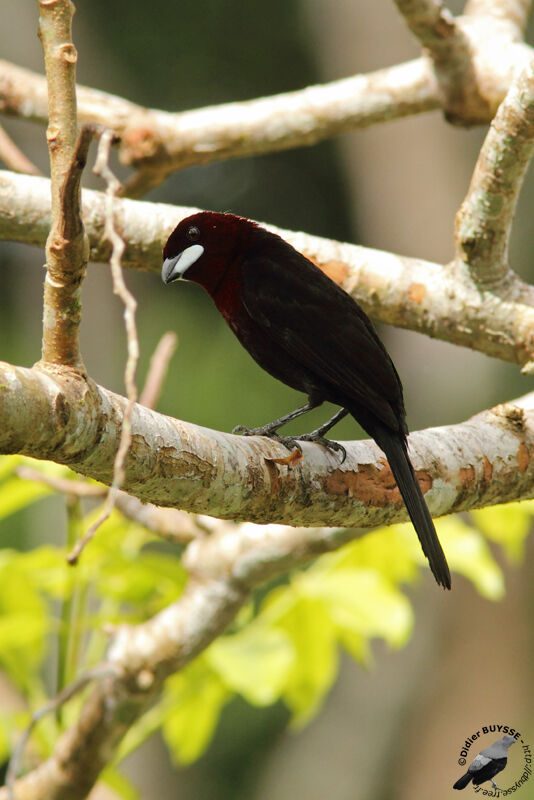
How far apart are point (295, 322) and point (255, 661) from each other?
0.93m

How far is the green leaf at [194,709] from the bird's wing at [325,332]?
888 millimetres

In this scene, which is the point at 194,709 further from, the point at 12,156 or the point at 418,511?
the point at 12,156

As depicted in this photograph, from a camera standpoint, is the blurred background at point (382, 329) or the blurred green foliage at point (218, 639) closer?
the blurred green foliage at point (218, 639)

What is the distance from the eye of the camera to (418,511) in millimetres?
2080

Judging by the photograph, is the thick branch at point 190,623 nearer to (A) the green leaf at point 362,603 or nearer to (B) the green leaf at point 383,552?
(B) the green leaf at point 383,552

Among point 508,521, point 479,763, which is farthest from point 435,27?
point 479,763

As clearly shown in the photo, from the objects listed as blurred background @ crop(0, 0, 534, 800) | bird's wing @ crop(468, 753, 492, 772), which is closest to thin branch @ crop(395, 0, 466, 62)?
bird's wing @ crop(468, 753, 492, 772)

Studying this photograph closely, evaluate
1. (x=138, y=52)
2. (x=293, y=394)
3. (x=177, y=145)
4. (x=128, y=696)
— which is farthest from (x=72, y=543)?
(x=138, y=52)

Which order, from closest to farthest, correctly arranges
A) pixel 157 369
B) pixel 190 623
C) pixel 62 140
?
pixel 62 140 → pixel 190 623 → pixel 157 369

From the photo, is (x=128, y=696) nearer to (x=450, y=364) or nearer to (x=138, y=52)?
(x=450, y=364)

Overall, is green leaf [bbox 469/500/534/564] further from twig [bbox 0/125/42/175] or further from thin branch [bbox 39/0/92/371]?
twig [bbox 0/125/42/175]

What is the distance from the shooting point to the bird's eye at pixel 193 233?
8.90 ft

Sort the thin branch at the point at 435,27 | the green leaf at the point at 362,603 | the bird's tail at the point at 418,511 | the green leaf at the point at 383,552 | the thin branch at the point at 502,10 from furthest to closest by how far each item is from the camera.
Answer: the thin branch at the point at 502,10, the thin branch at the point at 435,27, the green leaf at the point at 383,552, the green leaf at the point at 362,603, the bird's tail at the point at 418,511

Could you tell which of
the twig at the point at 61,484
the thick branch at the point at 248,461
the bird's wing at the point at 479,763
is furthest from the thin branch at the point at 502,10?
the bird's wing at the point at 479,763
